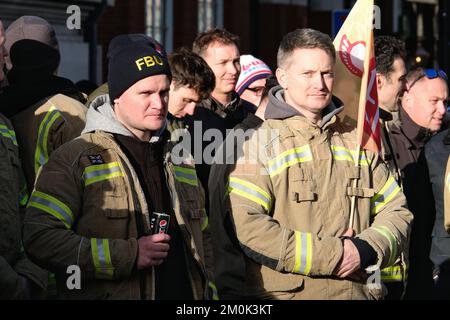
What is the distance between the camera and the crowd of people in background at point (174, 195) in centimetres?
522

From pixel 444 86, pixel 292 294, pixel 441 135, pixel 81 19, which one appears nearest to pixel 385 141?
pixel 441 135

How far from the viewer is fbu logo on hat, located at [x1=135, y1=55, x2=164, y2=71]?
547 cm

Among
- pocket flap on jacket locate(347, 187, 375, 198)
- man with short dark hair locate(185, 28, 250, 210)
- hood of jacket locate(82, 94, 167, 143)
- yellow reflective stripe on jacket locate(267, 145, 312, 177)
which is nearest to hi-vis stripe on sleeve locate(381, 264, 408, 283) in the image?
pocket flap on jacket locate(347, 187, 375, 198)

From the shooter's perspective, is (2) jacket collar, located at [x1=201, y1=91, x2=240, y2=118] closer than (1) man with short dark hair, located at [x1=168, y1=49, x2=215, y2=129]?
No

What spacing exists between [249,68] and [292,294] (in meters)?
3.76

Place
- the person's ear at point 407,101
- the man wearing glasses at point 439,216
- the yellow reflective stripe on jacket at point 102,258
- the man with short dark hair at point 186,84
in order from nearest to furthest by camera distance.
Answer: the yellow reflective stripe on jacket at point 102,258
the man with short dark hair at point 186,84
the man wearing glasses at point 439,216
the person's ear at point 407,101

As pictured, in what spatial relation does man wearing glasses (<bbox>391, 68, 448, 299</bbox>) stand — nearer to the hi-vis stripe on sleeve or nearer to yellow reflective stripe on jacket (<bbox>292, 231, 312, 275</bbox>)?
the hi-vis stripe on sleeve

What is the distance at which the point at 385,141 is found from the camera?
7629 millimetres

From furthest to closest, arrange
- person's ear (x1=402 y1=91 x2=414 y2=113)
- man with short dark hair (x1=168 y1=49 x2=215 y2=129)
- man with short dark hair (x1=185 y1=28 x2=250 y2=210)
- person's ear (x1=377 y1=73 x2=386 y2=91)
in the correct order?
person's ear (x1=402 y1=91 x2=414 y2=113) < person's ear (x1=377 y1=73 x2=386 y2=91) < man with short dark hair (x1=185 y1=28 x2=250 y2=210) < man with short dark hair (x1=168 y1=49 x2=215 y2=129)

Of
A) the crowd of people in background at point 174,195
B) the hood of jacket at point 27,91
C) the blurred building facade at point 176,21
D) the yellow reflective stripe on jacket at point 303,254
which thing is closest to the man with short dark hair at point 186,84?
the crowd of people in background at point 174,195

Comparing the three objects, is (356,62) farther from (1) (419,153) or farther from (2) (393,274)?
(1) (419,153)

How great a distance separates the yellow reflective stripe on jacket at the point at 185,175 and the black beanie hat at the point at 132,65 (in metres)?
0.44

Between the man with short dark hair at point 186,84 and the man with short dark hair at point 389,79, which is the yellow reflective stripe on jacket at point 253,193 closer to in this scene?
the man with short dark hair at point 186,84

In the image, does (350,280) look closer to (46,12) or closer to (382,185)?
(382,185)
